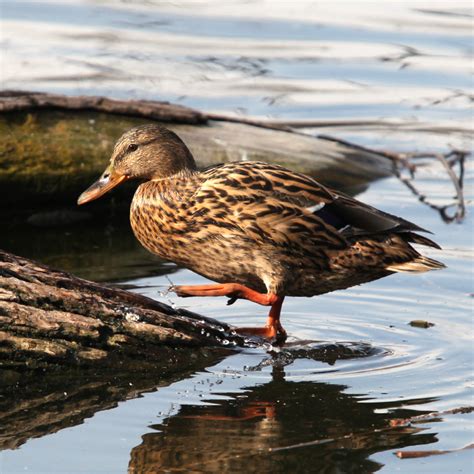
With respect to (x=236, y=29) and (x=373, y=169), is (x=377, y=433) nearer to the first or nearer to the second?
(x=373, y=169)

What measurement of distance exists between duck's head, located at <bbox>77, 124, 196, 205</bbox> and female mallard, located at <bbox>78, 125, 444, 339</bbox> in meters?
0.02

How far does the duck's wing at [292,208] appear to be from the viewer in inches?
269

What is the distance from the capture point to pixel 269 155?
33.6ft

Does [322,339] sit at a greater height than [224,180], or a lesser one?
lesser

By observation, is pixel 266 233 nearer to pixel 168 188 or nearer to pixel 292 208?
pixel 292 208

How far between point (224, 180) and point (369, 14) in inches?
→ 367

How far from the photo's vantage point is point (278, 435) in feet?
18.3

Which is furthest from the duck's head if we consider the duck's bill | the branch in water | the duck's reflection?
the branch in water

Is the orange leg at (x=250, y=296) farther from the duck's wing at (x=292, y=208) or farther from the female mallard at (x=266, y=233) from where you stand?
the duck's wing at (x=292, y=208)

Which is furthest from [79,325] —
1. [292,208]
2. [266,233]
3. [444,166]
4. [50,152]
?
[444,166]

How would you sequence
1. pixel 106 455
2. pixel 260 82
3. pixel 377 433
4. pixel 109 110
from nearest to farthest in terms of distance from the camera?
pixel 106 455, pixel 377 433, pixel 109 110, pixel 260 82

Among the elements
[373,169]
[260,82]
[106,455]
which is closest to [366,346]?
[106,455]

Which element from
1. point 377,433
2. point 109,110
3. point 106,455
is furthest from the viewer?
point 109,110

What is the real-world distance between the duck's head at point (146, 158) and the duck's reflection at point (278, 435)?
1.53 metres
